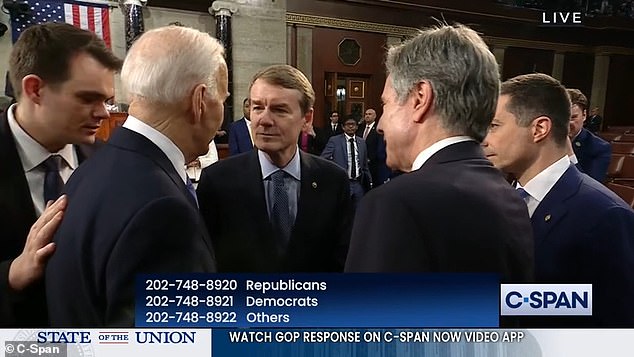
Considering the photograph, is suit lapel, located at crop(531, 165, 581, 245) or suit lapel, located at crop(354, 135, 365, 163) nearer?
suit lapel, located at crop(531, 165, 581, 245)

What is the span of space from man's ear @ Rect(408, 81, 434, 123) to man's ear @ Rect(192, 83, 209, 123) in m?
0.28

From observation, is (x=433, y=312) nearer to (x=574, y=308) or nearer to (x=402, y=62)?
(x=574, y=308)

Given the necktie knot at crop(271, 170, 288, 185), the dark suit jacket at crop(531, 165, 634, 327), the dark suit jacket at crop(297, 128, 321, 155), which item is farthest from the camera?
the dark suit jacket at crop(297, 128, 321, 155)

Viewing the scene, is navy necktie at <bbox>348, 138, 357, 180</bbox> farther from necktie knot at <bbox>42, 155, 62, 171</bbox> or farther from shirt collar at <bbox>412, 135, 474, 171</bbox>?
necktie knot at <bbox>42, 155, 62, 171</bbox>

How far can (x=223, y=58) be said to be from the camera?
64 centimetres

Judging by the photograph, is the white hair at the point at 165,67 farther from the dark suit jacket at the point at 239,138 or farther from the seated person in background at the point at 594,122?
the seated person in background at the point at 594,122

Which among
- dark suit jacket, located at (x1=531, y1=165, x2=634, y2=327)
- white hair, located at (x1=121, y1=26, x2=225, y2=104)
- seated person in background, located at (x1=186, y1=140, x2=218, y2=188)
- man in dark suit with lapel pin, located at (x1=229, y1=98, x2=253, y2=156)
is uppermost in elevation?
white hair, located at (x1=121, y1=26, x2=225, y2=104)

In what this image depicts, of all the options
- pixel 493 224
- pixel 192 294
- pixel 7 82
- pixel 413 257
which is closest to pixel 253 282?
pixel 192 294

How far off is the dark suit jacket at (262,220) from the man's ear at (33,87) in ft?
0.81

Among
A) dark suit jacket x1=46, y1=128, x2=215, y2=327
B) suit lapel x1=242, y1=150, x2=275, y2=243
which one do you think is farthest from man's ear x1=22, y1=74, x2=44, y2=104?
suit lapel x1=242, y1=150, x2=275, y2=243

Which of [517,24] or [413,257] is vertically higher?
[517,24]

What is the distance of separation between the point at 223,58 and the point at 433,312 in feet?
1.57

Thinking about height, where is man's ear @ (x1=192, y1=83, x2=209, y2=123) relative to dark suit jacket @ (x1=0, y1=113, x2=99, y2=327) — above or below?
above

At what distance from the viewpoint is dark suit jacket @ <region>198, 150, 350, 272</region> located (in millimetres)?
683
